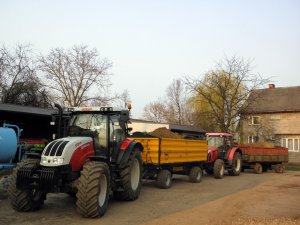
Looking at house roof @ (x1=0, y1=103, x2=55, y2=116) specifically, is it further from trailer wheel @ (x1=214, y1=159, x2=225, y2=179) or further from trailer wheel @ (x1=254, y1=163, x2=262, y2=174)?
trailer wheel @ (x1=254, y1=163, x2=262, y2=174)

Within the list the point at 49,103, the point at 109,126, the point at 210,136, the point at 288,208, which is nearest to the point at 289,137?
the point at 210,136

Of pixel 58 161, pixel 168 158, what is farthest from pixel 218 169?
pixel 58 161

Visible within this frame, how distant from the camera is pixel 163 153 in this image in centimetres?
1394

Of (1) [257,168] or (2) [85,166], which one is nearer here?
(2) [85,166]

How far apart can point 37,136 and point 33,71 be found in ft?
44.2

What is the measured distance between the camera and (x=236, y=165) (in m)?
21.3

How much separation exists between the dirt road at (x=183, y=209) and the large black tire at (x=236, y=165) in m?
6.53

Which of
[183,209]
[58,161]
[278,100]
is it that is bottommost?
[183,209]

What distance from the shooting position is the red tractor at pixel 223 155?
65.0 ft

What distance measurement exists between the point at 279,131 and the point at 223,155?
21439 mm

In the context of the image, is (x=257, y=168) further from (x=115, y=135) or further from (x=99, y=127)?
(x=99, y=127)

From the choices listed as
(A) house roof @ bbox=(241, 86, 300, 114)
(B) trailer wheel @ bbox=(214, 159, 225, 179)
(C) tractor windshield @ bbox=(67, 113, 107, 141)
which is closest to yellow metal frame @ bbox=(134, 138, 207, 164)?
(B) trailer wheel @ bbox=(214, 159, 225, 179)

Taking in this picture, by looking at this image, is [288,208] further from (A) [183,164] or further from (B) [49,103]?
(B) [49,103]

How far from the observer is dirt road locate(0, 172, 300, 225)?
8539mm
